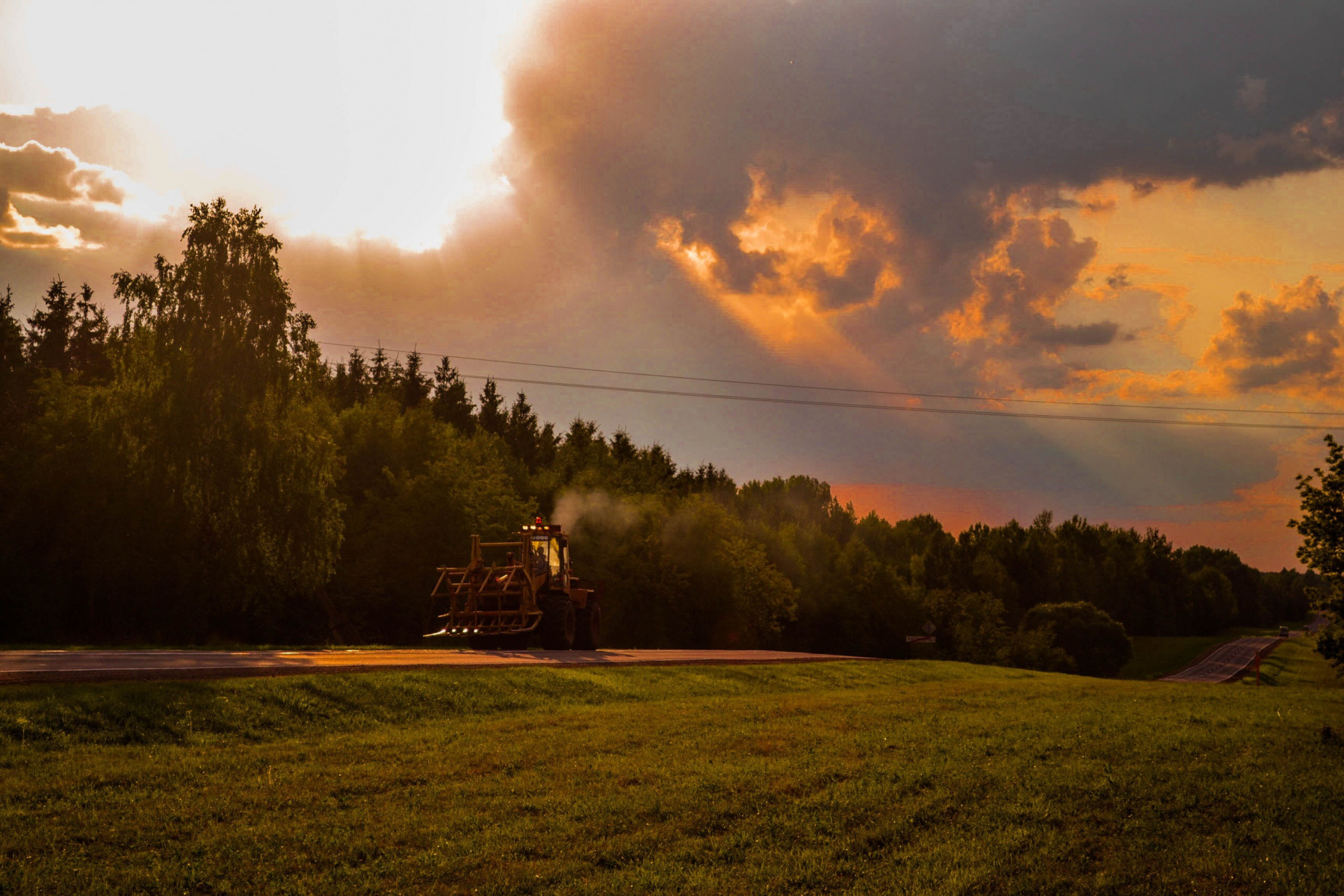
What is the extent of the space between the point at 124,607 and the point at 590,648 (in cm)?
2481

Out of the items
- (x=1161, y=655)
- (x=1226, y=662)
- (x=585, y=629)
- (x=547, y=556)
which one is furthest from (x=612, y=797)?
(x=1161, y=655)

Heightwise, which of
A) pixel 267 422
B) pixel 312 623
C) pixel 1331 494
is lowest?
pixel 312 623

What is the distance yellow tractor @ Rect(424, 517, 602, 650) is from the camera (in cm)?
3053

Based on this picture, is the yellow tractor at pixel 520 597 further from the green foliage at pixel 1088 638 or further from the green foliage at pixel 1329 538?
the green foliage at pixel 1088 638

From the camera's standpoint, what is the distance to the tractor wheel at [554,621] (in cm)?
3102

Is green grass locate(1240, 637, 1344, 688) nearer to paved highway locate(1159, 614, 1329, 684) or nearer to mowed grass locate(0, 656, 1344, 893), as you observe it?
paved highway locate(1159, 614, 1329, 684)

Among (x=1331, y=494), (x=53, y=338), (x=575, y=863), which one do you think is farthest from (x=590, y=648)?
(x=53, y=338)

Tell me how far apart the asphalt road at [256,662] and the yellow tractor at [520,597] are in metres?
1.11

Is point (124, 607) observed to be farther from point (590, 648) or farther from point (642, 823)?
point (642, 823)

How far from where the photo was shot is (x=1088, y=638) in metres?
106

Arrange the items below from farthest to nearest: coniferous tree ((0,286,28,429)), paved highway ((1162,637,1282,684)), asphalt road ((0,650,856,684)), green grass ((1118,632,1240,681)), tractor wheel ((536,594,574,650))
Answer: green grass ((1118,632,1240,681))
paved highway ((1162,637,1282,684))
coniferous tree ((0,286,28,429))
tractor wheel ((536,594,574,650))
asphalt road ((0,650,856,684))

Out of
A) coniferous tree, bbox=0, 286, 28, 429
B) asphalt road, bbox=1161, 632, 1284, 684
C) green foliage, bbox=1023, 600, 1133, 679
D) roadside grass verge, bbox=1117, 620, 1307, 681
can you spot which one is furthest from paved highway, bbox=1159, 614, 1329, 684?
coniferous tree, bbox=0, 286, 28, 429

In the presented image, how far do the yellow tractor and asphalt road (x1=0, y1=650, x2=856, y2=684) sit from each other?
3.65 feet

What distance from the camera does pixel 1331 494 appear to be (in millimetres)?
22328
